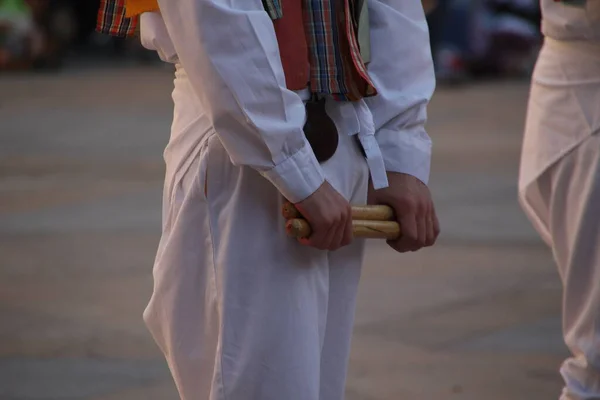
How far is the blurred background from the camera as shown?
14.0 ft

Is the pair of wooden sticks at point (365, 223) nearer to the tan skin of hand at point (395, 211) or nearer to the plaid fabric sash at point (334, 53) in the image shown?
the tan skin of hand at point (395, 211)

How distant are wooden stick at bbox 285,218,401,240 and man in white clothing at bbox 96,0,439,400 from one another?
2 centimetres

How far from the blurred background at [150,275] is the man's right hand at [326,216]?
1.96 meters

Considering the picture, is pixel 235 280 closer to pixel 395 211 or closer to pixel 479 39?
pixel 395 211

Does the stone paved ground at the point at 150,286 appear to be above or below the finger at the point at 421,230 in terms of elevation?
below

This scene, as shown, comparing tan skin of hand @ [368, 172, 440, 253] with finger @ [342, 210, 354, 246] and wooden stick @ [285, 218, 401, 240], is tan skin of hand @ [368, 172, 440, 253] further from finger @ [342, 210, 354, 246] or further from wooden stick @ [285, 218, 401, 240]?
finger @ [342, 210, 354, 246]

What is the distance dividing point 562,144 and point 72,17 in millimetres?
17506

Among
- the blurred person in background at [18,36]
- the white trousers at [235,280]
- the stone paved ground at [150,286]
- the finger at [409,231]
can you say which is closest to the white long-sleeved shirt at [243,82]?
the white trousers at [235,280]

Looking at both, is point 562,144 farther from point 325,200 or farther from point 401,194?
point 325,200

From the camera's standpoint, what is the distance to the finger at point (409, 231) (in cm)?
238

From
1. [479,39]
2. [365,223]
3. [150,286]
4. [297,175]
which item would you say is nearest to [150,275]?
[150,286]

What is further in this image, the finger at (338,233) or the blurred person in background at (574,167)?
the blurred person in background at (574,167)

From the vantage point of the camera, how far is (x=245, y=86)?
6.89 feet

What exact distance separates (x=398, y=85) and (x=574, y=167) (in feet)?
3.15
